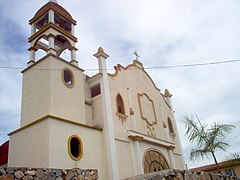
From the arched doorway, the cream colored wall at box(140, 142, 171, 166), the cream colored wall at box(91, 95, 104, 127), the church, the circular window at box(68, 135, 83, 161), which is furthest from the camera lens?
the cream colored wall at box(140, 142, 171, 166)

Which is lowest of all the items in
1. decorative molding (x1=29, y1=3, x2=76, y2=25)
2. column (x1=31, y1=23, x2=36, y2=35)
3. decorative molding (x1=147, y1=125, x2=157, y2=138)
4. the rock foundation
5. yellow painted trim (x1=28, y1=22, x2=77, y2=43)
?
the rock foundation

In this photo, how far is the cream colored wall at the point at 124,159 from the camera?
41.8 feet

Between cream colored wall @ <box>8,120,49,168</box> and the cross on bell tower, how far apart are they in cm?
433

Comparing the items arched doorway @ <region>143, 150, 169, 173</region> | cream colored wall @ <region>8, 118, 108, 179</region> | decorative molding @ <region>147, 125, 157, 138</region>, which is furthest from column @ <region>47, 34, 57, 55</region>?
arched doorway @ <region>143, 150, 169, 173</region>

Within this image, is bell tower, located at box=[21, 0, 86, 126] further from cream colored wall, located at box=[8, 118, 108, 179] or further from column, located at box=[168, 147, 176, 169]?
column, located at box=[168, 147, 176, 169]

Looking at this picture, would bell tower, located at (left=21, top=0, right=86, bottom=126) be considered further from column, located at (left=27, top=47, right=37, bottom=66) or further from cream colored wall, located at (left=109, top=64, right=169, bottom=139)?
cream colored wall, located at (left=109, top=64, right=169, bottom=139)

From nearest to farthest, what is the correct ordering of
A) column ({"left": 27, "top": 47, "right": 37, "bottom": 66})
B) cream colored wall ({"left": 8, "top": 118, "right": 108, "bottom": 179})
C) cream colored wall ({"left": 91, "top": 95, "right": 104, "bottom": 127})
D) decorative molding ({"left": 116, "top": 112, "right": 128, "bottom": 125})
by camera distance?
cream colored wall ({"left": 8, "top": 118, "right": 108, "bottom": 179}) → cream colored wall ({"left": 91, "top": 95, "right": 104, "bottom": 127}) → column ({"left": 27, "top": 47, "right": 37, "bottom": 66}) → decorative molding ({"left": 116, "top": 112, "right": 128, "bottom": 125})

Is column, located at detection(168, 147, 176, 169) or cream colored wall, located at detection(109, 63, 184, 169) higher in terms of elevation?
cream colored wall, located at detection(109, 63, 184, 169)

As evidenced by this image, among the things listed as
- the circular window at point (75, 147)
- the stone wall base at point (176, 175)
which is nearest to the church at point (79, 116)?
the circular window at point (75, 147)

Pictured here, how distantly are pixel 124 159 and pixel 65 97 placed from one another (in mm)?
4311

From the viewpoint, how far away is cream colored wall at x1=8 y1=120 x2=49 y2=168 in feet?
34.0

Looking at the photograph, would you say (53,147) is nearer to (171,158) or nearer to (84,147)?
(84,147)

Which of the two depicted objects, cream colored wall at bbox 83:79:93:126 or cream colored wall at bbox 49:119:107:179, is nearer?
cream colored wall at bbox 49:119:107:179

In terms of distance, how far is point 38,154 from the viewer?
10.5 metres
